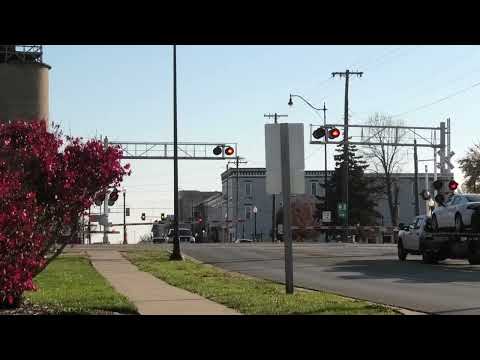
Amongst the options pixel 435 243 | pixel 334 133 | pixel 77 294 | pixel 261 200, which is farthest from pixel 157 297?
pixel 261 200

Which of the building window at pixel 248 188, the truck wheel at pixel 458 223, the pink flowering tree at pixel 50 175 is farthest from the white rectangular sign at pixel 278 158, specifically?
the building window at pixel 248 188

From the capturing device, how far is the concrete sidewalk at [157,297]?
44.1ft

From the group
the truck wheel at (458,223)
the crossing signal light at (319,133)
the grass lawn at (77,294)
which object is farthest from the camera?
the crossing signal light at (319,133)

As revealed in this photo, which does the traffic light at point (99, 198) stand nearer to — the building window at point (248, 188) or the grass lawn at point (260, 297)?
the grass lawn at point (260, 297)

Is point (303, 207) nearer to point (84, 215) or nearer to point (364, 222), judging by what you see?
point (364, 222)

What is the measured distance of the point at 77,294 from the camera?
15.9 m

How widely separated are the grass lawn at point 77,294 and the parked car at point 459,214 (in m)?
12.5

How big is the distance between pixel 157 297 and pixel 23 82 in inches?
1489

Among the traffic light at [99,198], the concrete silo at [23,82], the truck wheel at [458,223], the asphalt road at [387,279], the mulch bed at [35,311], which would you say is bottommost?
the asphalt road at [387,279]

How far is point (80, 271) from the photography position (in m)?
23.9

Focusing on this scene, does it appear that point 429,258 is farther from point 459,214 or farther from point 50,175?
point 50,175

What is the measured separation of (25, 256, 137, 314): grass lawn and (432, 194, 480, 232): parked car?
12.5m

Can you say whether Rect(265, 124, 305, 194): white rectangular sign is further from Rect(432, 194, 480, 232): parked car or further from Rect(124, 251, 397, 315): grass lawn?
Rect(432, 194, 480, 232): parked car

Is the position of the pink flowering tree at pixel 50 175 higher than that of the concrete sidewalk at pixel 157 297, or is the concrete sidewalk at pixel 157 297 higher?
the pink flowering tree at pixel 50 175
